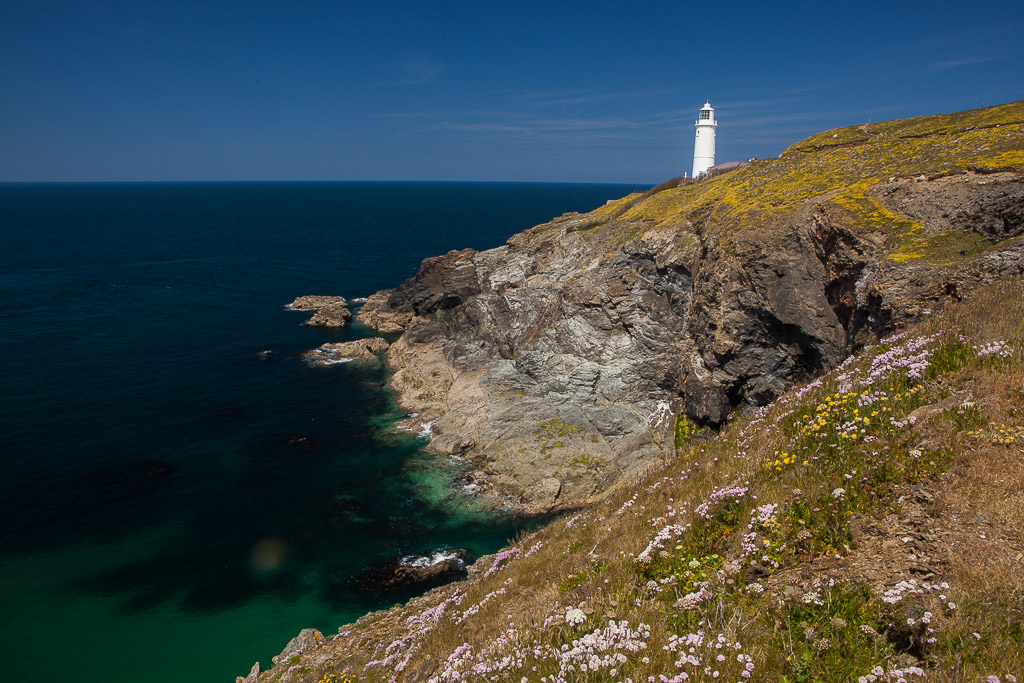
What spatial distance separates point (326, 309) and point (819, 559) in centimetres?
6453

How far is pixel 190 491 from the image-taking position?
105 feet

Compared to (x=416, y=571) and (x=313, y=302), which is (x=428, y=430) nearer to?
(x=416, y=571)

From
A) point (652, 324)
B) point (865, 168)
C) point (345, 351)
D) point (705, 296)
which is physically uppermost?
point (865, 168)

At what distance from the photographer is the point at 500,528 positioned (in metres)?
29.0

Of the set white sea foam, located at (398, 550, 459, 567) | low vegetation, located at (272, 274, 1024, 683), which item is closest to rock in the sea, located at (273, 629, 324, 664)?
low vegetation, located at (272, 274, 1024, 683)

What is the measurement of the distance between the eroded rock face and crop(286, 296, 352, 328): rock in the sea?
17.7 m

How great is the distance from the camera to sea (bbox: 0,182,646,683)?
22969mm

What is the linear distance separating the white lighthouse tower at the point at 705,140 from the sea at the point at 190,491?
42.5 m

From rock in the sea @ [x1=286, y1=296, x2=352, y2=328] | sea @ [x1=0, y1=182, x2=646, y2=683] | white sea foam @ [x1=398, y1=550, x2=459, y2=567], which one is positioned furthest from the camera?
rock in the sea @ [x1=286, y1=296, x2=352, y2=328]

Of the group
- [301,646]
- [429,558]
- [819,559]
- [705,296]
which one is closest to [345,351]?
[429,558]

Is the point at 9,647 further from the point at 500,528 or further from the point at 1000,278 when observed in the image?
the point at 1000,278

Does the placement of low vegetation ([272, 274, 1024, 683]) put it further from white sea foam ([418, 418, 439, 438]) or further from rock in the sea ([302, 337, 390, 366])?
rock in the sea ([302, 337, 390, 366])

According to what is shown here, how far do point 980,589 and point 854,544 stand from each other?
4.97 feet

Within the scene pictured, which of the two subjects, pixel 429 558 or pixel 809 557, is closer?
pixel 809 557
